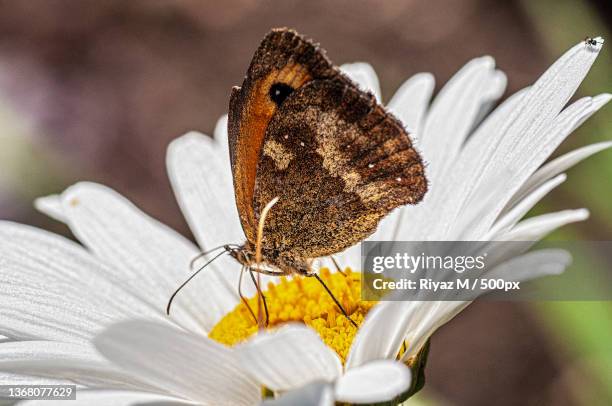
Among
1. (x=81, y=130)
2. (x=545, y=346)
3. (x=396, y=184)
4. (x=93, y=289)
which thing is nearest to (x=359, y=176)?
(x=396, y=184)

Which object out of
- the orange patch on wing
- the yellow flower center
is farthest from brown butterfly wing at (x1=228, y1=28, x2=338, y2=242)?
the yellow flower center

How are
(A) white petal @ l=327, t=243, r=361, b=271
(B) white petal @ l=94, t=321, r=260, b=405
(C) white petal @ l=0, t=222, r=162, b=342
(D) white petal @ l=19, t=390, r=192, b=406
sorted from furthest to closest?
(A) white petal @ l=327, t=243, r=361, b=271
(C) white petal @ l=0, t=222, r=162, b=342
(D) white petal @ l=19, t=390, r=192, b=406
(B) white petal @ l=94, t=321, r=260, b=405

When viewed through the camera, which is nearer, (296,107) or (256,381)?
(256,381)

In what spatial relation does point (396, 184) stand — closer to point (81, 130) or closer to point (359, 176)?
point (359, 176)

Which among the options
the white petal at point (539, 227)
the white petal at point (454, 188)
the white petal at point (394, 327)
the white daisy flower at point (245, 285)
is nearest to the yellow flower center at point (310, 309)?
the white daisy flower at point (245, 285)

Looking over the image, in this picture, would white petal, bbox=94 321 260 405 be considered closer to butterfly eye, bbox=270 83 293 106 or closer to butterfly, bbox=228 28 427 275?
butterfly, bbox=228 28 427 275

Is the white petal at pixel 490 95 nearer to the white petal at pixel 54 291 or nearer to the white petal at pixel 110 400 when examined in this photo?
the white petal at pixel 54 291

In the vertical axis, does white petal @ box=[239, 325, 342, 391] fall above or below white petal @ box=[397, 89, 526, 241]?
below
